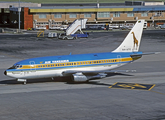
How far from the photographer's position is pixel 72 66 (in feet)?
160

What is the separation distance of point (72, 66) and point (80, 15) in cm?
13135

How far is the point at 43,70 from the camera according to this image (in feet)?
155

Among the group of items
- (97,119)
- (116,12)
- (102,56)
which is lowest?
(97,119)

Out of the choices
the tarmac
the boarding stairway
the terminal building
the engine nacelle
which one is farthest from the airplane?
the terminal building

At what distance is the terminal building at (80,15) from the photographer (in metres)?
169

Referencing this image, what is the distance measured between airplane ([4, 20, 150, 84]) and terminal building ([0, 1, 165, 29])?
→ 4674 inches

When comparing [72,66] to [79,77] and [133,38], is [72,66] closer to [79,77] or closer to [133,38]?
[79,77]

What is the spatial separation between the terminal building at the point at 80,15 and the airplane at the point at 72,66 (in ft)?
389

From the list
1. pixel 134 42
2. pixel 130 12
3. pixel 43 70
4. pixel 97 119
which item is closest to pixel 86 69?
pixel 43 70

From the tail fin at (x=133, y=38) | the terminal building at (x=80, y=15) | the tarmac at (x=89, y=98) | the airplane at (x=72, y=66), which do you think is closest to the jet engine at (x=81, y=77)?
the airplane at (x=72, y=66)

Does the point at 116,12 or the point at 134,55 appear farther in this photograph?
the point at 116,12

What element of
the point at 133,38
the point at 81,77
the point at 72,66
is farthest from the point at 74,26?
the point at 81,77

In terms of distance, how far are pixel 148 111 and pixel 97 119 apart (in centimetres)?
645

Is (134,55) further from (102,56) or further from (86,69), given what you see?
(86,69)
